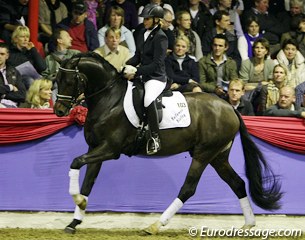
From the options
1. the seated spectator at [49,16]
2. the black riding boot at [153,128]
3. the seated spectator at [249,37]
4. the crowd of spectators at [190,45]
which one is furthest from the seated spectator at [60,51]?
the black riding boot at [153,128]

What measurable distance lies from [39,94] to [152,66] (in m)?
2.43

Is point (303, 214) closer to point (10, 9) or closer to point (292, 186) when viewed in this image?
point (292, 186)

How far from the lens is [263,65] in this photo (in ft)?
49.7

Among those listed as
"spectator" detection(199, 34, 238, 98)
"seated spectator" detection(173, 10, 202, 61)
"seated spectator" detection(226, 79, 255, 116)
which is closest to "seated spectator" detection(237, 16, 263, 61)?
"seated spectator" detection(173, 10, 202, 61)

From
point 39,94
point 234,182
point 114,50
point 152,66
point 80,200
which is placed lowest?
point 234,182

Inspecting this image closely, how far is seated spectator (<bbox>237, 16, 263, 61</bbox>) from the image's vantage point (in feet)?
A: 52.1

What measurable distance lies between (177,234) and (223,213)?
4.19ft

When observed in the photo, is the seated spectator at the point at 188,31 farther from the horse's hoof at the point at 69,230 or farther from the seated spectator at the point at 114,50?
the horse's hoof at the point at 69,230

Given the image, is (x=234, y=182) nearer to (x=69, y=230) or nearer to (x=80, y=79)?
(x=69, y=230)

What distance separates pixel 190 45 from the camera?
15.5m

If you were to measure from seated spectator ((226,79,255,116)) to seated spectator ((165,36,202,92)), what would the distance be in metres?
0.97

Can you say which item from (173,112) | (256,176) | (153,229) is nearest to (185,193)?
(153,229)

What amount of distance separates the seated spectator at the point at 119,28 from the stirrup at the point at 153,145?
421cm

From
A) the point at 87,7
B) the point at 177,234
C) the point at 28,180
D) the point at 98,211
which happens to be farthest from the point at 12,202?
the point at 87,7
